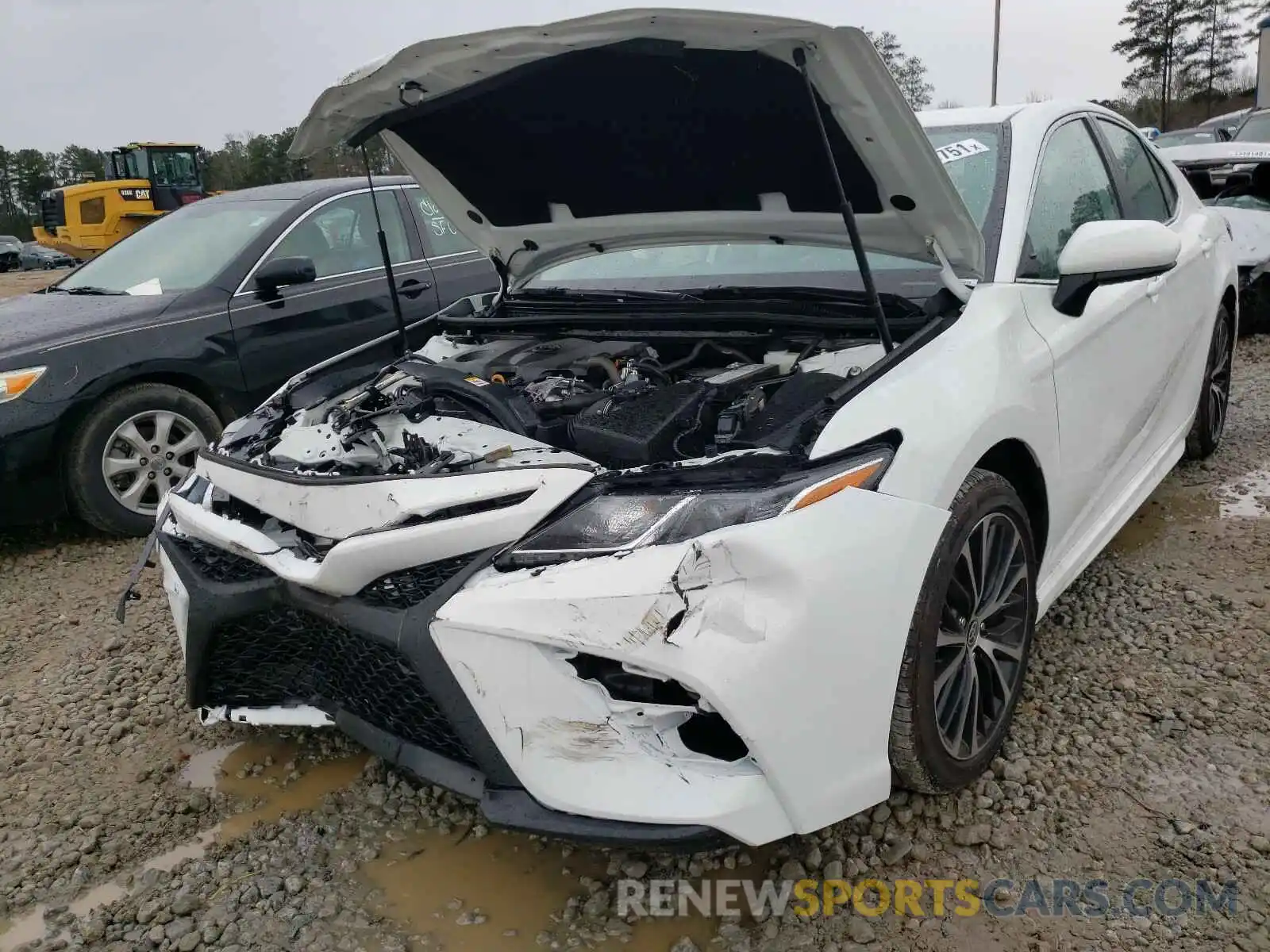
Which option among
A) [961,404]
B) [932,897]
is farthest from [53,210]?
[932,897]

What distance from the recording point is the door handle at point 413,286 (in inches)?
201

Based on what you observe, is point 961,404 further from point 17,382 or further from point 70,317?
point 70,317

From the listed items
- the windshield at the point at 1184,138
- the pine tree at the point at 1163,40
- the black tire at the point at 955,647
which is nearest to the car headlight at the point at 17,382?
the black tire at the point at 955,647

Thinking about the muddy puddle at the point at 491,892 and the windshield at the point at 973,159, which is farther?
the windshield at the point at 973,159

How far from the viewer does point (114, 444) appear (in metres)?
4.22

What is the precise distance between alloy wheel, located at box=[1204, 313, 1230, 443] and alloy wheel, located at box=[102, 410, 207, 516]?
4.41 metres

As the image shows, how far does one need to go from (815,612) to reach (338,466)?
125cm

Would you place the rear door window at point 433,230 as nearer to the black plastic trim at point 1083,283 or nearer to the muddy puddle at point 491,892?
the black plastic trim at point 1083,283

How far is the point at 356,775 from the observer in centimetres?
247

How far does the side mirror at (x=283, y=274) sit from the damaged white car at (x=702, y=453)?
1.63 m

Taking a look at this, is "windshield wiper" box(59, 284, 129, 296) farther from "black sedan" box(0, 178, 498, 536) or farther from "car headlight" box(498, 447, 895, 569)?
"car headlight" box(498, 447, 895, 569)

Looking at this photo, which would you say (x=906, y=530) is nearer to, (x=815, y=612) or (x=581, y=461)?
(x=815, y=612)

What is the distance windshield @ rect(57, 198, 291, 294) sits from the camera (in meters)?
4.74

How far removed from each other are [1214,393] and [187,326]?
469 centimetres
